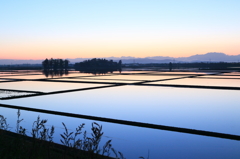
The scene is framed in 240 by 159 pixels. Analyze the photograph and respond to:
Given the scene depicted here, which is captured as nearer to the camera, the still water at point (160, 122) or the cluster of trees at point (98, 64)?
the still water at point (160, 122)

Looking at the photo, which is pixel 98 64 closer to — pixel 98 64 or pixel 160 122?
pixel 98 64

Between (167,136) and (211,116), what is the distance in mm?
2803

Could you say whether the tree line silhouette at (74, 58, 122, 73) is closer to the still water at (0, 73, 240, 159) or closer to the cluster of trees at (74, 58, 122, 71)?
the cluster of trees at (74, 58, 122, 71)

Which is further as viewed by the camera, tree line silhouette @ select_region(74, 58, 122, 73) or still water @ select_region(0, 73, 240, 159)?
tree line silhouette @ select_region(74, 58, 122, 73)

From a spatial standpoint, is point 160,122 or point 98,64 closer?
point 160,122

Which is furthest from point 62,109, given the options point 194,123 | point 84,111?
point 194,123

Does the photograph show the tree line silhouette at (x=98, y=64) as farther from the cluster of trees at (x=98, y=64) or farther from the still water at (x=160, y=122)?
the still water at (x=160, y=122)

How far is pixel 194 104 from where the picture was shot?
1067 cm

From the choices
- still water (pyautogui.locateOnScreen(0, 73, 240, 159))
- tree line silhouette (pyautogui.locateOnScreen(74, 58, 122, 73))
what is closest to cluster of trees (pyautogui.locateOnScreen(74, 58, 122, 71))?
tree line silhouette (pyautogui.locateOnScreen(74, 58, 122, 73))

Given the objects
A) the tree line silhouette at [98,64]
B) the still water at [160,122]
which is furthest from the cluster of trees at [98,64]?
the still water at [160,122]

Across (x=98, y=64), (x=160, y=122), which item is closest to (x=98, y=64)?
(x=98, y=64)

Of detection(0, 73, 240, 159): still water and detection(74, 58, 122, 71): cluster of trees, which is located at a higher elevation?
detection(74, 58, 122, 71): cluster of trees

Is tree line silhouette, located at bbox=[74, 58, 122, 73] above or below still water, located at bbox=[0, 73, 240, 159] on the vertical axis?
above

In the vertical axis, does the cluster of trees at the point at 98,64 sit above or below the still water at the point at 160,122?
above
